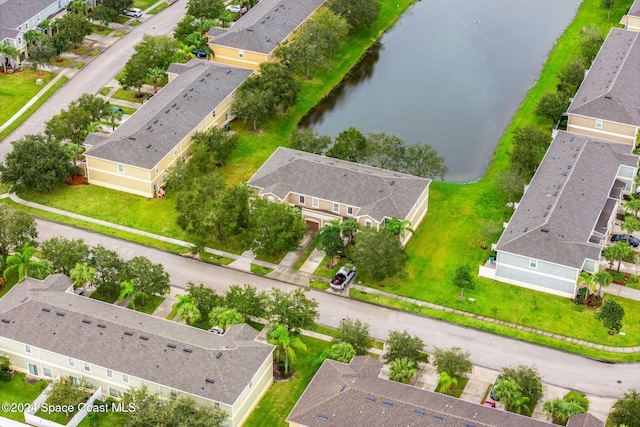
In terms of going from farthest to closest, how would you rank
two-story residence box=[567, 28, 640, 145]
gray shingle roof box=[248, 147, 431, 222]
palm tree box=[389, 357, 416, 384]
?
two-story residence box=[567, 28, 640, 145], gray shingle roof box=[248, 147, 431, 222], palm tree box=[389, 357, 416, 384]

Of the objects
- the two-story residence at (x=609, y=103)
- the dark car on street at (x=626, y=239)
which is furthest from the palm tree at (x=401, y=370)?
the two-story residence at (x=609, y=103)

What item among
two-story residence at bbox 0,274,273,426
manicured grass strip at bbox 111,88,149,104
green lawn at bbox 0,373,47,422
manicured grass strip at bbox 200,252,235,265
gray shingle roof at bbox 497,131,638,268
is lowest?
green lawn at bbox 0,373,47,422

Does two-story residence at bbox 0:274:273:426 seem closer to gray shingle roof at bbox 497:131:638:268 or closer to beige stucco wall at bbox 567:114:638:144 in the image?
gray shingle roof at bbox 497:131:638:268

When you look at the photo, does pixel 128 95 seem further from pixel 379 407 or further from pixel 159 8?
pixel 379 407

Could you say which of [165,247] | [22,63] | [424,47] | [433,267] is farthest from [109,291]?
[424,47]

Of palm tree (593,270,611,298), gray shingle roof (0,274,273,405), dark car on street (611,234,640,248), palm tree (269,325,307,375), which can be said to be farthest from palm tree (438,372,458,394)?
dark car on street (611,234,640,248)

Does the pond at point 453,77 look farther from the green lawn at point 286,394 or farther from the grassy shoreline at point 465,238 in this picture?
the green lawn at point 286,394
